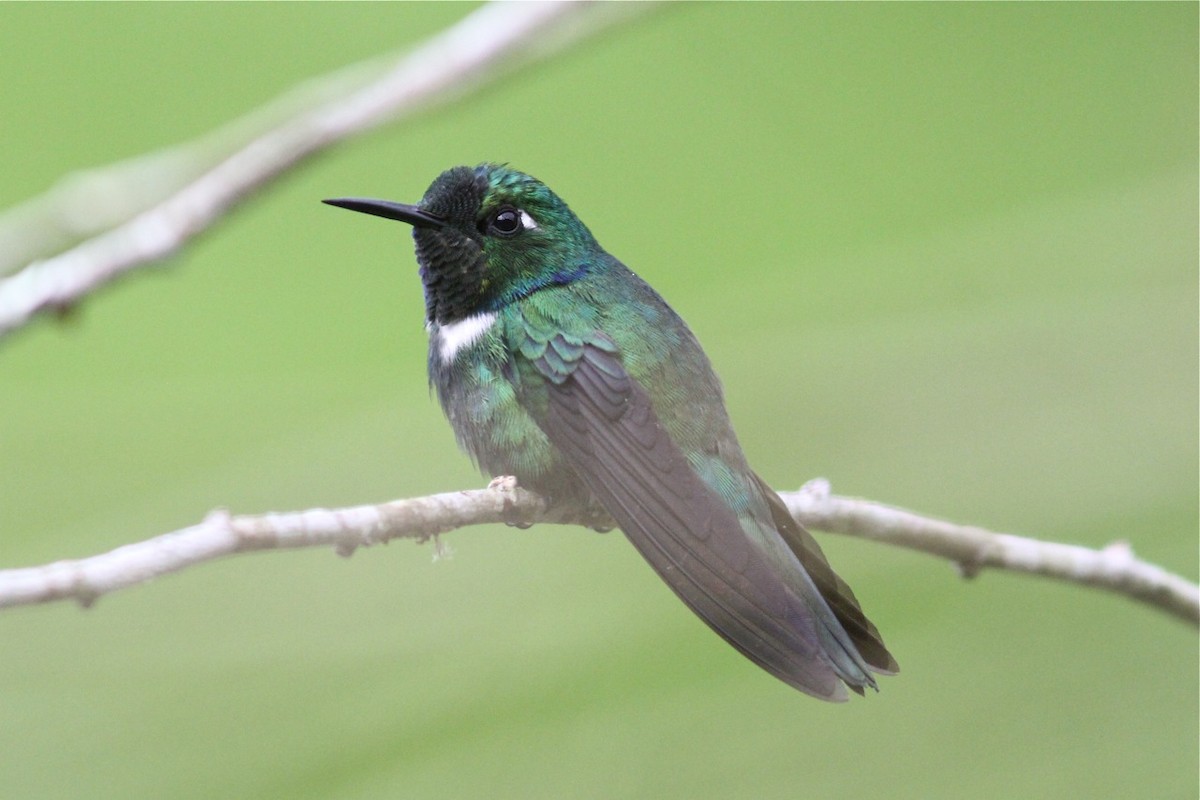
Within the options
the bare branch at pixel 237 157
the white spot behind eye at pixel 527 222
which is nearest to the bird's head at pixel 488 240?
the white spot behind eye at pixel 527 222

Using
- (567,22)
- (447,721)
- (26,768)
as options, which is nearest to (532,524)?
(447,721)

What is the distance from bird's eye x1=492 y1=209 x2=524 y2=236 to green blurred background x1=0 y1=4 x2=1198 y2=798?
0.07 metres

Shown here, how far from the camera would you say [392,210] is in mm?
868

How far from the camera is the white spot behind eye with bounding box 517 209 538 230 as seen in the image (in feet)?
3.93

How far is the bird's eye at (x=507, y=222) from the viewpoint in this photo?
1.17 m

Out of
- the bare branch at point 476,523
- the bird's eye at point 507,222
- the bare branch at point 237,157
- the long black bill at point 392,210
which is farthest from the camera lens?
the bird's eye at point 507,222

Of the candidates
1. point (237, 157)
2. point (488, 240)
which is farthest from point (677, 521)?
point (237, 157)

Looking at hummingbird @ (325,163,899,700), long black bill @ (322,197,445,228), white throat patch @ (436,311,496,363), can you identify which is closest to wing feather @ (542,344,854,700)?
hummingbird @ (325,163,899,700)

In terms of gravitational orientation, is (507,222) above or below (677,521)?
above

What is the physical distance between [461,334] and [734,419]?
0.34 m

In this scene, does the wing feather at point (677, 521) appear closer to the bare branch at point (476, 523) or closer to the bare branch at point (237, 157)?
the bare branch at point (476, 523)

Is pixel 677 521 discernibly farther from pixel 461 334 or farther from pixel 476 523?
pixel 461 334

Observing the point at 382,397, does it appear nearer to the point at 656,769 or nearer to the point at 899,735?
the point at 656,769

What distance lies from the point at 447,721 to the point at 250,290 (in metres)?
0.44
